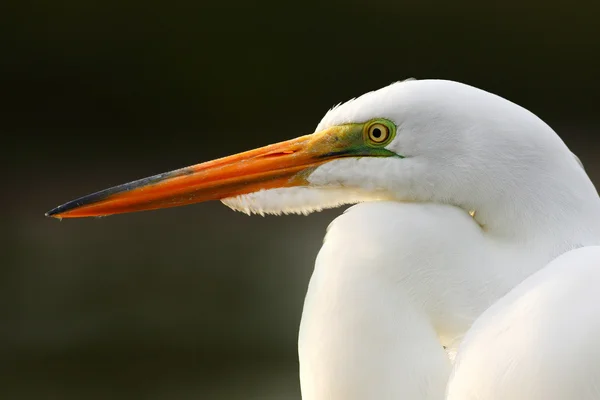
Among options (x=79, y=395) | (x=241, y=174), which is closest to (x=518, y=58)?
(x=79, y=395)

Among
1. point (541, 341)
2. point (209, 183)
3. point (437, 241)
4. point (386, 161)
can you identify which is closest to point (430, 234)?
point (437, 241)

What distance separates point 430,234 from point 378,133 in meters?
0.15

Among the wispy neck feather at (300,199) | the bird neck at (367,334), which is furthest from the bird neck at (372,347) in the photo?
the wispy neck feather at (300,199)

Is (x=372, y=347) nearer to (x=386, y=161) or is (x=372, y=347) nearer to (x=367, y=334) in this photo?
(x=367, y=334)

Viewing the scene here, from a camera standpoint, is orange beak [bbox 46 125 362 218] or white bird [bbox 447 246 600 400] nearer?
white bird [bbox 447 246 600 400]

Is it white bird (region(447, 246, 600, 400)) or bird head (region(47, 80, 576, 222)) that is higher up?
bird head (region(47, 80, 576, 222))

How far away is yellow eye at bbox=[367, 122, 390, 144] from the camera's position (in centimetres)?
120

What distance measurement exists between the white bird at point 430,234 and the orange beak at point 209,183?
110mm

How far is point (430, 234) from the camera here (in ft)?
3.77

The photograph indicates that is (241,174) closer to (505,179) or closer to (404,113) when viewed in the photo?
(404,113)

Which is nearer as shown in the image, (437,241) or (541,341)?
(541,341)

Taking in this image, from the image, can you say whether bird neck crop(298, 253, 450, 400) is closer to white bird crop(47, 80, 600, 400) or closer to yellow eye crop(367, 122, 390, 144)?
white bird crop(47, 80, 600, 400)

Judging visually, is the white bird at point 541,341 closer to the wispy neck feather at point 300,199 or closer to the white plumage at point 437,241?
the white plumage at point 437,241

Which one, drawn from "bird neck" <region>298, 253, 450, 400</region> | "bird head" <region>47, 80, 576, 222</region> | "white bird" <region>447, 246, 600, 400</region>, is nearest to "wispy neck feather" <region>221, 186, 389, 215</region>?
"bird head" <region>47, 80, 576, 222</region>
